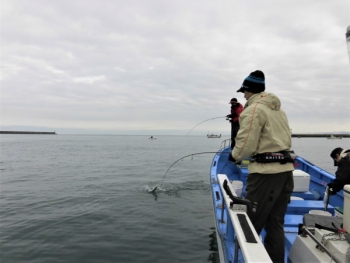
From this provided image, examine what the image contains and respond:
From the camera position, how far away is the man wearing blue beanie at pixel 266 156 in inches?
102

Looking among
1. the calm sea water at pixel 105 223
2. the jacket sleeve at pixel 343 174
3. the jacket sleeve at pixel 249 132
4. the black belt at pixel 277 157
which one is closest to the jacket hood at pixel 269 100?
the jacket sleeve at pixel 249 132

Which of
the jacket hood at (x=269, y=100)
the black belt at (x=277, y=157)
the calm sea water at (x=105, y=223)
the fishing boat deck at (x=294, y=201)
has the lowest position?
the calm sea water at (x=105, y=223)

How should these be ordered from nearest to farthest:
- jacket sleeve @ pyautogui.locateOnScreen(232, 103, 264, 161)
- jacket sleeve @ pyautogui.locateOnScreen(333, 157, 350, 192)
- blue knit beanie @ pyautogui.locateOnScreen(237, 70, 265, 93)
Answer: jacket sleeve @ pyautogui.locateOnScreen(232, 103, 264, 161) < blue knit beanie @ pyautogui.locateOnScreen(237, 70, 265, 93) < jacket sleeve @ pyautogui.locateOnScreen(333, 157, 350, 192)

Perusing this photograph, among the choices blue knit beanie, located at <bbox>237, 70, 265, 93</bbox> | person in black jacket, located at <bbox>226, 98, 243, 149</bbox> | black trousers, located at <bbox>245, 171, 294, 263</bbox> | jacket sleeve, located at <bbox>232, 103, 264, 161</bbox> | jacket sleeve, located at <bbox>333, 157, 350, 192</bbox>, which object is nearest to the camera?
jacket sleeve, located at <bbox>232, 103, 264, 161</bbox>

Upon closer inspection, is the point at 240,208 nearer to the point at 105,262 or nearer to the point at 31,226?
the point at 105,262

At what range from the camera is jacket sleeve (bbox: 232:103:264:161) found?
2562 millimetres

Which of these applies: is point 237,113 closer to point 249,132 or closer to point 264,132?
point 264,132

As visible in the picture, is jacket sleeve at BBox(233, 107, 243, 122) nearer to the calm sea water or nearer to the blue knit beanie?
the calm sea water

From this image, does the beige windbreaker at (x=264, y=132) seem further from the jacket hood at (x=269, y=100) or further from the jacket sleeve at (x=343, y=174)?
the jacket sleeve at (x=343, y=174)

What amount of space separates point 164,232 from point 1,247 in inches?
159

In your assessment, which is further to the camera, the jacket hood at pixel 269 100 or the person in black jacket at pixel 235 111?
the person in black jacket at pixel 235 111

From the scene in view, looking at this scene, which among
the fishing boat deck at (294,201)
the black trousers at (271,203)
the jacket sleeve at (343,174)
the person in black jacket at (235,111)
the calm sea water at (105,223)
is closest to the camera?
the black trousers at (271,203)

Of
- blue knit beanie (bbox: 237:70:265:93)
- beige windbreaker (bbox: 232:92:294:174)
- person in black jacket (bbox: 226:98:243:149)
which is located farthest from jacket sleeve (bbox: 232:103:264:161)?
person in black jacket (bbox: 226:98:243:149)

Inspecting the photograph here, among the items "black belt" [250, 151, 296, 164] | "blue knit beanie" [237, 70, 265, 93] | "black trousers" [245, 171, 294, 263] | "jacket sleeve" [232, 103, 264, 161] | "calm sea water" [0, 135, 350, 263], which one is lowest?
"calm sea water" [0, 135, 350, 263]
